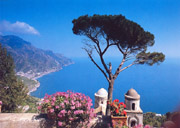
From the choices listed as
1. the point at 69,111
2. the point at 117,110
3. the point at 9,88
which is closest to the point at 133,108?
the point at 117,110

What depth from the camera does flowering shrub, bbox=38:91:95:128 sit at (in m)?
4.34

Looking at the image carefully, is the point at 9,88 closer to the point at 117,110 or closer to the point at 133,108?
the point at 133,108

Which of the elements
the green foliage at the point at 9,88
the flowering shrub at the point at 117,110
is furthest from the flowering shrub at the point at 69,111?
the green foliage at the point at 9,88

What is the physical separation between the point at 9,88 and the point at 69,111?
414 inches

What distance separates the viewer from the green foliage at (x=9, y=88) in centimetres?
1158

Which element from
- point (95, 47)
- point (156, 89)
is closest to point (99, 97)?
point (95, 47)

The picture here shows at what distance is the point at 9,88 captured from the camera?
12.3 m

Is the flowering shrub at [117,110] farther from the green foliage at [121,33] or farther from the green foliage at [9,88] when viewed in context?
the green foliage at [9,88]

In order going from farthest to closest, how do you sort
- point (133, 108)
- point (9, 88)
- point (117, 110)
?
point (9, 88) < point (133, 108) < point (117, 110)

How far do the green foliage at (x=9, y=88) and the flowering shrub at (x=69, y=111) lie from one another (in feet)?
26.7

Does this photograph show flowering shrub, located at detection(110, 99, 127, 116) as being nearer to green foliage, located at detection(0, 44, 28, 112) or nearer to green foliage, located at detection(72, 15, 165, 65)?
green foliage, located at detection(72, 15, 165, 65)

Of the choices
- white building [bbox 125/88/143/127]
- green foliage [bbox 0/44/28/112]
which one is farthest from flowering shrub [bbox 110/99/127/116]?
A: green foliage [bbox 0/44/28/112]

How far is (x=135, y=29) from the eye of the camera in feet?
27.3

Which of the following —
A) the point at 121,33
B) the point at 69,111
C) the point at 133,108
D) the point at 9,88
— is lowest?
the point at 133,108
